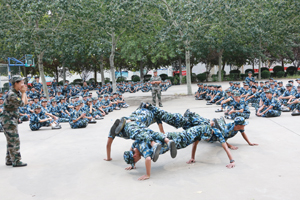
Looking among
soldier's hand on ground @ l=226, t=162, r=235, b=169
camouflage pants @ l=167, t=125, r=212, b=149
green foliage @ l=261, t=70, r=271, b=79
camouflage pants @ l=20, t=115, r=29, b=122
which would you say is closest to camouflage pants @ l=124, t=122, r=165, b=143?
camouflage pants @ l=167, t=125, r=212, b=149

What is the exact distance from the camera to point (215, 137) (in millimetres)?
5805

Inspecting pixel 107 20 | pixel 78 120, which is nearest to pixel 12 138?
pixel 78 120

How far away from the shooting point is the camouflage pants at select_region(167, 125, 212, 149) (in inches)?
207

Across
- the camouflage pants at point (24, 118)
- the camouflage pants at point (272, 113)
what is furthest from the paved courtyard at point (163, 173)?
the camouflage pants at point (24, 118)

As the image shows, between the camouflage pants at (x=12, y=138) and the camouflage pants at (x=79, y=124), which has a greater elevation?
the camouflage pants at (x=12, y=138)

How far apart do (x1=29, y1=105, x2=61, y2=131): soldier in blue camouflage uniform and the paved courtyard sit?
7.31ft

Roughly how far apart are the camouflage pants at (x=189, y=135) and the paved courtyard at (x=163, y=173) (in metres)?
0.48

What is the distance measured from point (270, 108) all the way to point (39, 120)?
772 cm

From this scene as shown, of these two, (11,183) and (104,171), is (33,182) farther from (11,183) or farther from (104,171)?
(104,171)

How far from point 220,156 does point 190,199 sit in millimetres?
2061

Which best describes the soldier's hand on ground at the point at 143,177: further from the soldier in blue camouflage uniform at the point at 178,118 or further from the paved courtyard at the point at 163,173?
the soldier in blue camouflage uniform at the point at 178,118

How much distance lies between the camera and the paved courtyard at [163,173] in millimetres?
4348

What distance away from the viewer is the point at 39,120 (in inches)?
390

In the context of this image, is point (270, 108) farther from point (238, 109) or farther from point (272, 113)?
point (238, 109)
